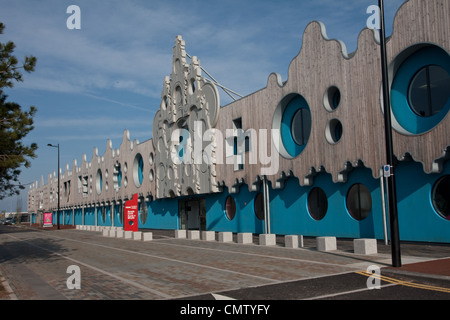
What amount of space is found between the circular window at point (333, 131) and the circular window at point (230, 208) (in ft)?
36.2

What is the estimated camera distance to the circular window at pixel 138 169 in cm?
4765

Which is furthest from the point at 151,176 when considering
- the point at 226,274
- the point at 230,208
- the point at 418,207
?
the point at 226,274

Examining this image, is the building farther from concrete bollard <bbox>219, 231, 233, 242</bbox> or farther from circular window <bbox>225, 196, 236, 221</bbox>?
concrete bollard <bbox>219, 231, 233, 242</bbox>

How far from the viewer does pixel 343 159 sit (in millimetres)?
20656

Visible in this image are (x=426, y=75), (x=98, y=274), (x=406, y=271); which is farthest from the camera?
(x=426, y=75)

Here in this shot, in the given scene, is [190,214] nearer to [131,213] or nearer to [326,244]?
[131,213]

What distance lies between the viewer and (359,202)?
20766 mm

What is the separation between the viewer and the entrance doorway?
3631cm

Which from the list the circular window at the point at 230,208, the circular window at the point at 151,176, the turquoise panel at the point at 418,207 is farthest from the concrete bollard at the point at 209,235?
the circular window at the point at 151,176

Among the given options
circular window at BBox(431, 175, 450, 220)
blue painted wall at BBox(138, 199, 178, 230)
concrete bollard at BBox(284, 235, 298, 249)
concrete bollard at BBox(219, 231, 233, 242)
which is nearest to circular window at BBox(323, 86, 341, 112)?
circular window at BBox(431, 175, 450, 220)

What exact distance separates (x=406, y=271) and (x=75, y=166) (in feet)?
231
